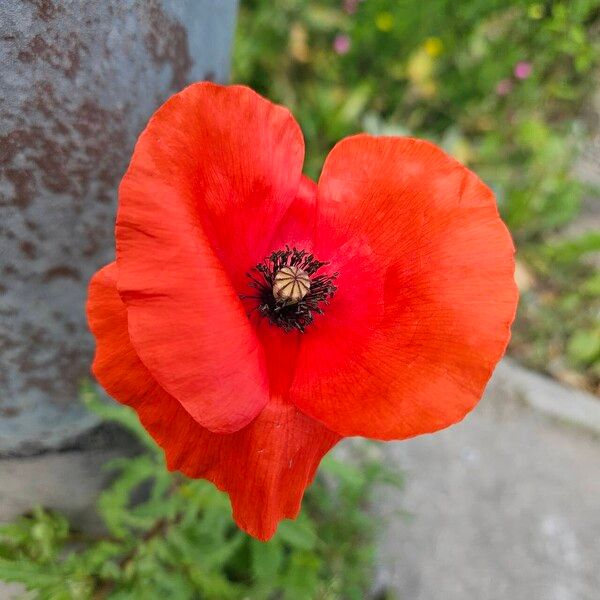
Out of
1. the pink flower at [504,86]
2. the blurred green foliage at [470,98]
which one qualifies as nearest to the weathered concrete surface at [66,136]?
the blurred green foliage at [470,98]

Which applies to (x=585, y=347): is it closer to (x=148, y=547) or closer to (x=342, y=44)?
(x=342, y=44)

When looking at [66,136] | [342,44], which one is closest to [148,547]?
[66,136]

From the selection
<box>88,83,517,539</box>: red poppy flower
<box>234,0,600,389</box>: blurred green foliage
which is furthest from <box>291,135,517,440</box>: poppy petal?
<box>234,0,600,389</box>: blurred green foliage

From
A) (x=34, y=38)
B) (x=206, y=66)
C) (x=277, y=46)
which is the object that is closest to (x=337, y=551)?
(x=206, y=66)

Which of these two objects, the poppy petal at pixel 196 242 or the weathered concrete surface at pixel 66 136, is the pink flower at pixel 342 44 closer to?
the weathered concrete surface at pixel 66 136

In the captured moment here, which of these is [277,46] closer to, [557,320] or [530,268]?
[530,268]

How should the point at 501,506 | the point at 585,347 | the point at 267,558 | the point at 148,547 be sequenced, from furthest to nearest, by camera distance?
the point at 585,347
the point at 501,506
the point at 267,558
the point at 148,547
